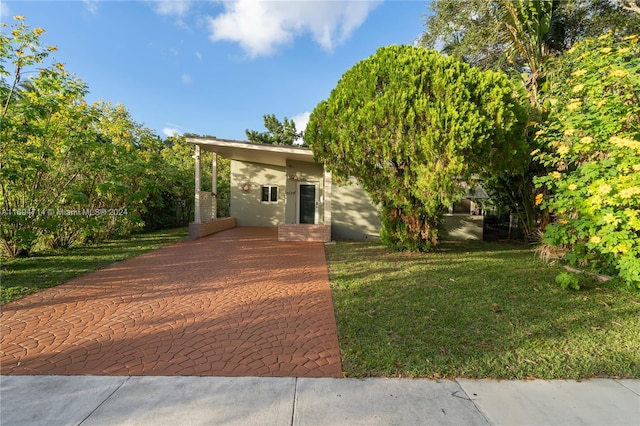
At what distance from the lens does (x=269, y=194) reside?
47.0ft

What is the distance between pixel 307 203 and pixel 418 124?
24.2 ft

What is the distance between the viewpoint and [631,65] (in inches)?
169

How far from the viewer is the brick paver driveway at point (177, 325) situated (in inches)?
109

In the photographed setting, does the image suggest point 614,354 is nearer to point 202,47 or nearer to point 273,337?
point 273,337

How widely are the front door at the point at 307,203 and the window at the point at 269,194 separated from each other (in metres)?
2.03

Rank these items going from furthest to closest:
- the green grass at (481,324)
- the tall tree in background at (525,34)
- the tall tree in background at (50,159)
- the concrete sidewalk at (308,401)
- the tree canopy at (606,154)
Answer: the tall tree in background at (525,34)
the tall tree in background at (50,159)
the tree canopy at (606,154)
the green grass at (481,324)
the concrete sidewalk at (308,401)

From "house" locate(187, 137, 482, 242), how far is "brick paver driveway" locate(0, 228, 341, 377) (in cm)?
430

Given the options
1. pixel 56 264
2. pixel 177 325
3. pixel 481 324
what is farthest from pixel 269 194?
pixel 481 324

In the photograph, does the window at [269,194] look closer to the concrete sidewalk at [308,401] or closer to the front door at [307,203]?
the front door at [307,203]

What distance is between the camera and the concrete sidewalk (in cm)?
208

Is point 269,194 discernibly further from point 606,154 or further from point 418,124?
point 606,154

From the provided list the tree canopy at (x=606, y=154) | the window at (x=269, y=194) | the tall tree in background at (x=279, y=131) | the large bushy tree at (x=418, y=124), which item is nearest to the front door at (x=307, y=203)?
the window at (x=269, y=194)

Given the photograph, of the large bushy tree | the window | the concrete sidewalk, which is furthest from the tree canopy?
the window

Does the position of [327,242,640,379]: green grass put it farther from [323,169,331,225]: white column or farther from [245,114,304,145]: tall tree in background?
[245,114,304,145]: tall tree in background
